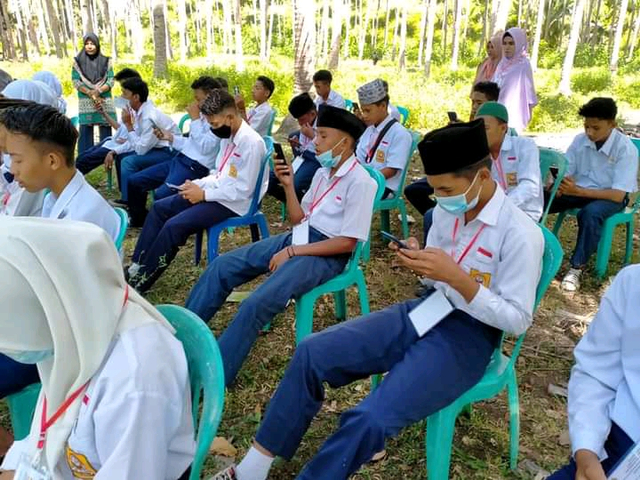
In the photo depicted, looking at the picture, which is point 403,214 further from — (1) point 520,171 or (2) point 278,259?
(2) point 278,259

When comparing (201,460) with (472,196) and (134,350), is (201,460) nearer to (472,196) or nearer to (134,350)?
(134,350)

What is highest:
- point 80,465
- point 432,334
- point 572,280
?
point 80,465

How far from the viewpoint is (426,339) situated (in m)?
2.13

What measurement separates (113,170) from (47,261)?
6093mm

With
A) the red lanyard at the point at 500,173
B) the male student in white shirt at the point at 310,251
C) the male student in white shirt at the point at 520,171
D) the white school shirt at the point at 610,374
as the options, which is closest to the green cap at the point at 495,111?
the male student in white shirt at the point at 520,171

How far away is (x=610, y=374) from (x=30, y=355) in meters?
1.65

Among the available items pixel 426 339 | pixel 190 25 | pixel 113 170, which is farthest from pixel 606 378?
pixel 190 25

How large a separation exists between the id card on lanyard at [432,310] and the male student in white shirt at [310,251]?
2.63ft

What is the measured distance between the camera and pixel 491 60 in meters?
6.31

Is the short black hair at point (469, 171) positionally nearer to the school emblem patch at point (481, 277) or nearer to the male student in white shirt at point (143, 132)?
the school emblem patch at point (481, 277)

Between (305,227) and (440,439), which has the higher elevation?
(305,227)

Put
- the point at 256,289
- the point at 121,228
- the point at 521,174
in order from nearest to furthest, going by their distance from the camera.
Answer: the point at 121,228, the point at 256,289, the point at 521,174

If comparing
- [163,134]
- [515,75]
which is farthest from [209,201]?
[515,75]

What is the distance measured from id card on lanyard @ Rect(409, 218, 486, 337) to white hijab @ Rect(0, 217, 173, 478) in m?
1.20
